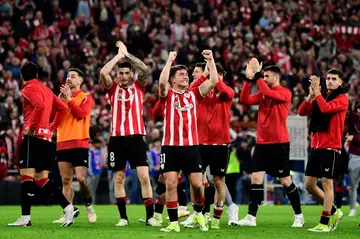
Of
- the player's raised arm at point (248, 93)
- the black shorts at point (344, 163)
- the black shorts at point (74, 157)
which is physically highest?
the player's raised arm at point (248, 93)

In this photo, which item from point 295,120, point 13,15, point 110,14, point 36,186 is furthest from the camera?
point 110,14

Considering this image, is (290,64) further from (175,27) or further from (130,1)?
(130,1)

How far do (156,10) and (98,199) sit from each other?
377 inches

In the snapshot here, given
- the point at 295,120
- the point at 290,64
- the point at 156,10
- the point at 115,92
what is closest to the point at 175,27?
the point at 156,10

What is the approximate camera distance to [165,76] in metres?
14.0

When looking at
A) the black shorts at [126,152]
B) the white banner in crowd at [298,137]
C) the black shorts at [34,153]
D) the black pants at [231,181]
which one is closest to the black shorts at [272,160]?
the black shorts at [126,152]

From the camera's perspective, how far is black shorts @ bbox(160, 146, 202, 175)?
14.2m

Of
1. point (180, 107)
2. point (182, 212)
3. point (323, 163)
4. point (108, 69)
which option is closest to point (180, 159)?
point (180, 107)

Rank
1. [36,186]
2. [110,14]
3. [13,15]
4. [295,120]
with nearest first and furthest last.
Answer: [36,186], [295,120], [13,15], [110,14]

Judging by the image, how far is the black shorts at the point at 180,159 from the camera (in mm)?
14172

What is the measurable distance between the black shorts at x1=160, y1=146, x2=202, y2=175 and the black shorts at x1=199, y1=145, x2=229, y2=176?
1.49 meters

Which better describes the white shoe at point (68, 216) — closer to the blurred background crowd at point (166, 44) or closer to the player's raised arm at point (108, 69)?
the player's raised arm at point (108, 69)

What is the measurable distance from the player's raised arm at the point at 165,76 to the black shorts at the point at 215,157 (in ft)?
6.10

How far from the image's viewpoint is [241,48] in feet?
110
